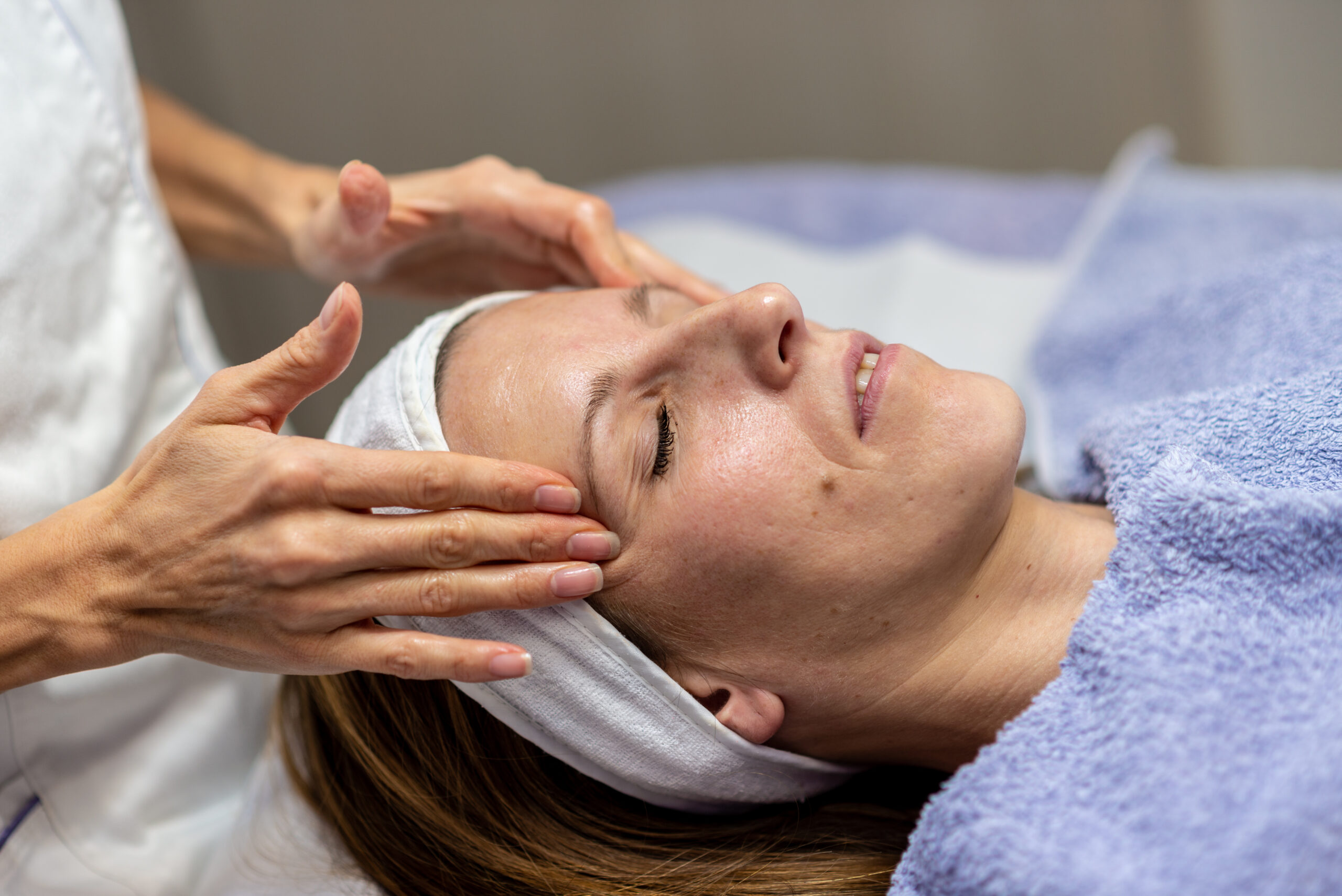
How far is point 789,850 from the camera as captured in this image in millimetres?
1041

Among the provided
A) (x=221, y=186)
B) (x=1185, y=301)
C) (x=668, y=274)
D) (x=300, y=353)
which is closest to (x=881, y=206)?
(x=1185, y=301)

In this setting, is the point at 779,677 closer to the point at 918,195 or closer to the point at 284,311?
the point at 918,195

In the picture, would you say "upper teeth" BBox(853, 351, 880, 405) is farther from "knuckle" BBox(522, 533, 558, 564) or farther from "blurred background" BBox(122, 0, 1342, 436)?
"blurred background" BBox(122, 0, 1342, 436)

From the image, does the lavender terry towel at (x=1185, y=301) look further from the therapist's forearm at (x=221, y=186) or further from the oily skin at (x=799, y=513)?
the therapist's forearm at (x=221, y=186)

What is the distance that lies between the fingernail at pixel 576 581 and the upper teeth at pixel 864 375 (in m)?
0.31

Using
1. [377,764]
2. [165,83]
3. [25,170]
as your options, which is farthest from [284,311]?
[377,764]

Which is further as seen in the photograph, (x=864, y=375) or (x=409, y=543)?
(x=864, y=375)

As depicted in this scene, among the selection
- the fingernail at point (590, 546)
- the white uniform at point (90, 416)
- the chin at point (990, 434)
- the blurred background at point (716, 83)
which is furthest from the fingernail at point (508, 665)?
the blurred background at point (716, 83)

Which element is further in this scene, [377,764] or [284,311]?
[284,311]

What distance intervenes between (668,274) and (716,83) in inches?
68.5

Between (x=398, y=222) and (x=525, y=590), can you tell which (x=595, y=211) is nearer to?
(x=398, y=222)

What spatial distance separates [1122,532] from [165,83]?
261 cm

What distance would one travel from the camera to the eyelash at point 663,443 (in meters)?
0.91

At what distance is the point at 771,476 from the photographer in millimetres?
883
